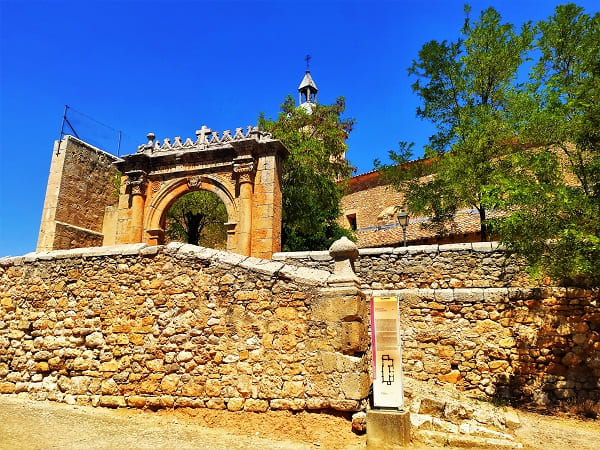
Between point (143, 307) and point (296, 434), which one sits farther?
point (143, 307)

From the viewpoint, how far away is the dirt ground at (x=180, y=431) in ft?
15.8

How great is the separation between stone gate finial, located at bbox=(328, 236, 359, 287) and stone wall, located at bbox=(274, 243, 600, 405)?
2.48 metres

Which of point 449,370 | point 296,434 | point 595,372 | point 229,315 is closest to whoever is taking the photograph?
point 296,434

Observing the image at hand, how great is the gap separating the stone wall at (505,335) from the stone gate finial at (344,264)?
248cm

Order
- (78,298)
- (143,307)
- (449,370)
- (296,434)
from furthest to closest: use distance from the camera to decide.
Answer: (449,370)
(78,298)
(143,307)
(296,434)

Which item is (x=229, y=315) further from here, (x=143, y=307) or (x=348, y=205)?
(x=348, y=205)

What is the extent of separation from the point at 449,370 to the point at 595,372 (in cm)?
243

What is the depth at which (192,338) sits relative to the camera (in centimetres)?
592

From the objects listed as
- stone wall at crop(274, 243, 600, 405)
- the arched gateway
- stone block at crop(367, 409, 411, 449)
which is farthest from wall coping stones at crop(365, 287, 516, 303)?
the arched gateway

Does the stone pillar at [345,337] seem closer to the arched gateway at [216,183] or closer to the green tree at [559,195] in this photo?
the green tree at [559,195]

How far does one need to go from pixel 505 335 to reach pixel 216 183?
851cm

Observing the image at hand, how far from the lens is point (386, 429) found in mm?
4836

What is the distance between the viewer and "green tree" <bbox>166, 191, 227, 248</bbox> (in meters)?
19.2

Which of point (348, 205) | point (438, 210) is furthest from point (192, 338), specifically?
point (348, 205)
